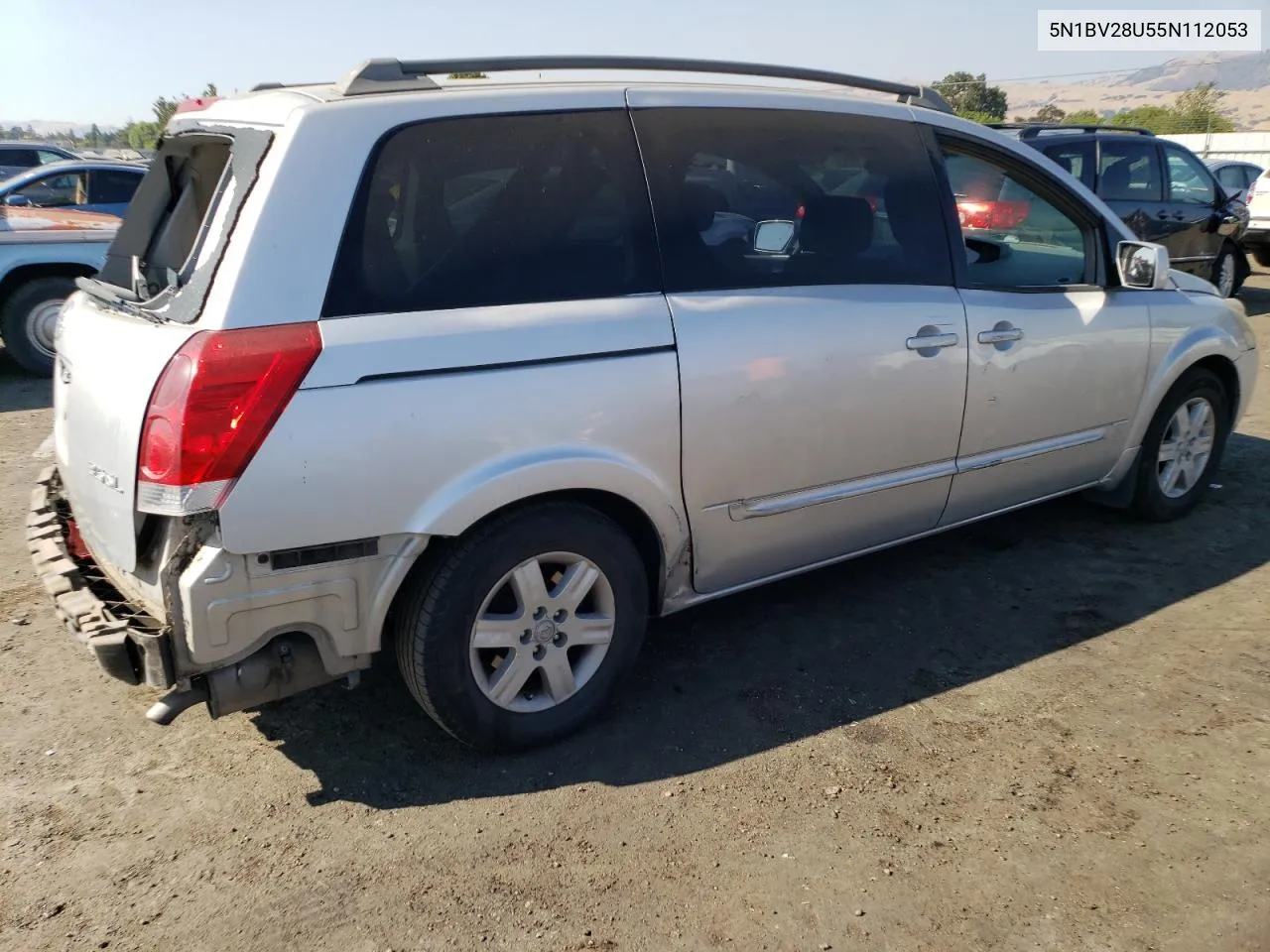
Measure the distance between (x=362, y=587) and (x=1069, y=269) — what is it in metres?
3.34

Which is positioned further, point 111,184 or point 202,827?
point 111,184

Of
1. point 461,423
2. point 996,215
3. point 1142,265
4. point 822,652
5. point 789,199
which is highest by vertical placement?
point 789,199

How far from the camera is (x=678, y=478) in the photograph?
10.2 feet

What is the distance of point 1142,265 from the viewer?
4.27 meters

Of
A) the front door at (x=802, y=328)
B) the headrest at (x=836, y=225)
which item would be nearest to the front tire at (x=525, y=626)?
the front door at (x=802, y=328)

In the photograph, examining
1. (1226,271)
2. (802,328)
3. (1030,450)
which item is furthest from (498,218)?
(1226,271)

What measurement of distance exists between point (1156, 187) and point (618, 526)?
29.1 feet

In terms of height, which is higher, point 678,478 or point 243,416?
point 243,416

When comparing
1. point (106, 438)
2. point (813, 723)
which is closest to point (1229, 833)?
point (813, 723)

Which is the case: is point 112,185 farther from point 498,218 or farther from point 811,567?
point 811,567

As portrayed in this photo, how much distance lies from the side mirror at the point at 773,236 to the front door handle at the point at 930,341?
1.86ft

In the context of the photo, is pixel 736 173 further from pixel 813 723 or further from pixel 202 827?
pixel 202 827

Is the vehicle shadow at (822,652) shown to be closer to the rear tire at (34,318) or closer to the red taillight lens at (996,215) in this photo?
the red taillight lens at (996,215)

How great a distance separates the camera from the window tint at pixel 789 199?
315cm
